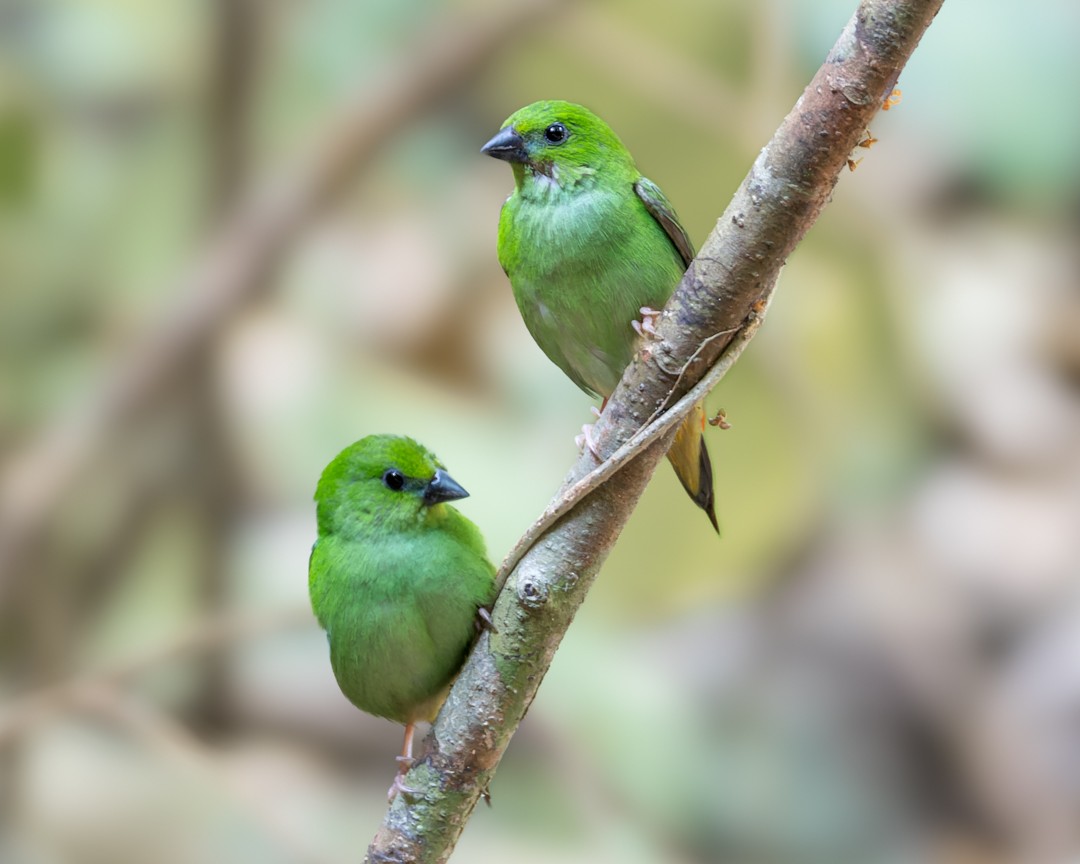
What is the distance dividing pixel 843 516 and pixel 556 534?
2.33m

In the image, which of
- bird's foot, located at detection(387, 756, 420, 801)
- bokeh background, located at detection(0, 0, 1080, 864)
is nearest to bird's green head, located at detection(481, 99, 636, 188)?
bird's foot, located at detection(387, 756, 420, 801)

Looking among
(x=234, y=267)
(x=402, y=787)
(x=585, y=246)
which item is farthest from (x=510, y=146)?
(x=234, y=267)

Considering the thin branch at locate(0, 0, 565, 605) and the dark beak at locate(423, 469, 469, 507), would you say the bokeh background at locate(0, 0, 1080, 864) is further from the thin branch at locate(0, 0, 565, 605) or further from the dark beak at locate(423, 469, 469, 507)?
the dark beak at locate(423, 469, 469, 507)

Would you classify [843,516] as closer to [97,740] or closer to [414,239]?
[414,239]

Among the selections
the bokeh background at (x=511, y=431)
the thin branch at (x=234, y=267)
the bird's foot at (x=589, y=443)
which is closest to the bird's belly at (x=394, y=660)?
the bird's foot at (x=589, y=443)

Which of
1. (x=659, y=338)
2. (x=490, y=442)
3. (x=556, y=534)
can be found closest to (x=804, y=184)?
(x=659, y=338)

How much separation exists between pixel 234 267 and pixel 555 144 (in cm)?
196

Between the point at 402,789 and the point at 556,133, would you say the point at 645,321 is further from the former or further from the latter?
the point at 402,789

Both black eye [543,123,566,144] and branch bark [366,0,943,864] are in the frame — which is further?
black eye [543,123,566,144]

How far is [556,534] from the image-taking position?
1.09 m

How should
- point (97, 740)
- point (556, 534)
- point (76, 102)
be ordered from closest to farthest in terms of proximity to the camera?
point (556, 534) → point (97, 740) → point (76, 102)

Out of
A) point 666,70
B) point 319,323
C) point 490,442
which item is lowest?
point 490,442

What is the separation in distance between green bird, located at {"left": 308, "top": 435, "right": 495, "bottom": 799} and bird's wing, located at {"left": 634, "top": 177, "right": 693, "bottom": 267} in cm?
37

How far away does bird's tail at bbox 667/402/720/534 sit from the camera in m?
1.28
